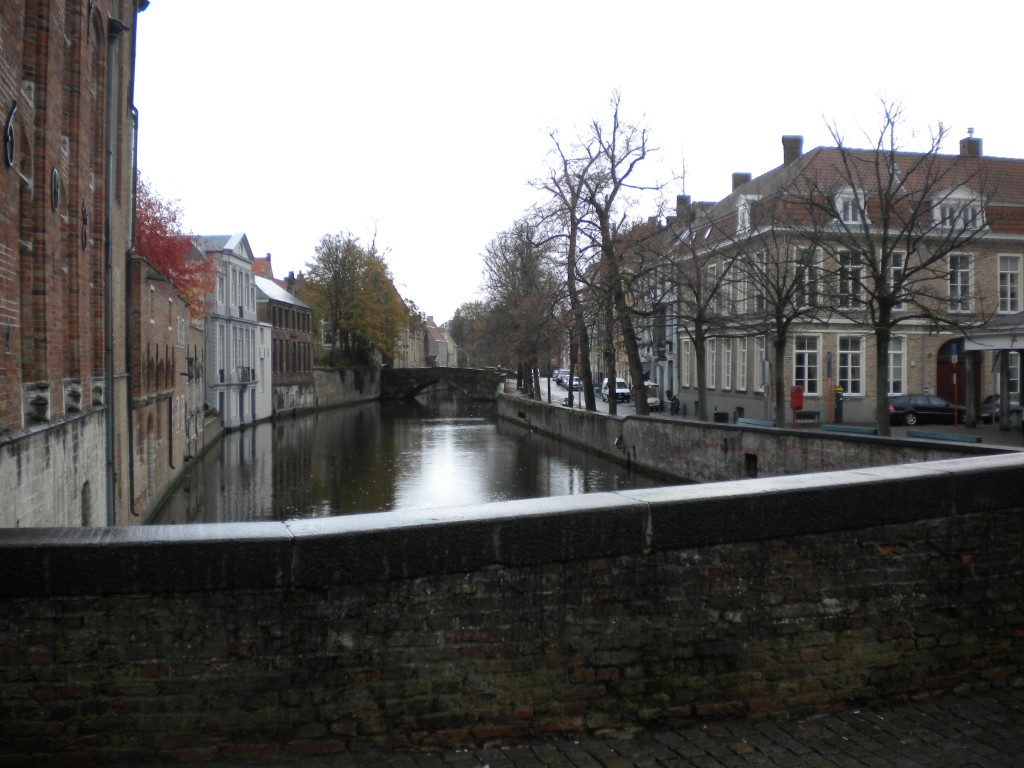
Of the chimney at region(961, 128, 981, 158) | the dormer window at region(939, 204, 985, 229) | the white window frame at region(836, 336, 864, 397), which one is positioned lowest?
the white window frame at region(836, 336, 864, 397)

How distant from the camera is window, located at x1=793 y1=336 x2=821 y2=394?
37.8 m

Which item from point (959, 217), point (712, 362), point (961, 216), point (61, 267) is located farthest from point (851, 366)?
point (61, 267)

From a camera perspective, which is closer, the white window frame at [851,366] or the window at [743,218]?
the window at [743,218]

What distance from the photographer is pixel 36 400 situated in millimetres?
9586

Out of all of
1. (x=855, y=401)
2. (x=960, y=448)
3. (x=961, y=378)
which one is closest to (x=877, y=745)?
(x=960, y=448)

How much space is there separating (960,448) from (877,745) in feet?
24.8

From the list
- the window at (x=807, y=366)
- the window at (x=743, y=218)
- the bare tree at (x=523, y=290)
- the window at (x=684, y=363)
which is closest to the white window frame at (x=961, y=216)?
the window at (x=743, y=218)

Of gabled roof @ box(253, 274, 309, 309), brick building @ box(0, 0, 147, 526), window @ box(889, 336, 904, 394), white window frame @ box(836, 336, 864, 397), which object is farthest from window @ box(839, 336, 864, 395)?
gabled roof @ box(253, 274, 309, 309)

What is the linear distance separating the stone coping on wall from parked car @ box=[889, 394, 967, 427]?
30.9 metres

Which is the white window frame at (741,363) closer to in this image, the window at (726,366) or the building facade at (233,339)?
the window at (726,366)

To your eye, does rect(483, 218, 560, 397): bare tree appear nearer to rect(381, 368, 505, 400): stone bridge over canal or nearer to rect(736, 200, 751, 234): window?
rect(736, 200, 751, 234): window

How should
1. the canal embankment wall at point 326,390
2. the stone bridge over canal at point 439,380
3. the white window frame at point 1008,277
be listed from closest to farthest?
the white window frame at point 1008,277 < the canal embankment wall at point 326,390 < the stone bridge over canal at point 439,380

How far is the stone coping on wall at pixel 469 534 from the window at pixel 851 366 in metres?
33.9

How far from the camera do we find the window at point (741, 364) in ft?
131
